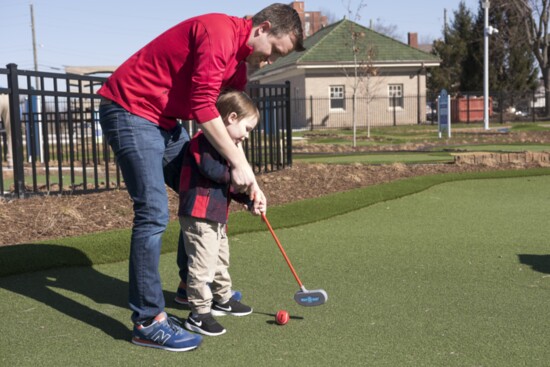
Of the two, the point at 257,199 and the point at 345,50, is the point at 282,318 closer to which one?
the point at 257,199

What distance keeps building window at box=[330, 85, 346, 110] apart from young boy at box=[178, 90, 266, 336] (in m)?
32.9

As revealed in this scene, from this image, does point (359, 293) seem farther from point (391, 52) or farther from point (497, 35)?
point (497, 35)

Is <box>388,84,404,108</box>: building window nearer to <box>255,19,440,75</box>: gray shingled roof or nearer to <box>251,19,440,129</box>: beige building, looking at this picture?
<box>251,19,440,129</box>: beige building

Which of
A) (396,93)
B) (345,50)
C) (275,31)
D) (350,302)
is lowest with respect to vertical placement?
(350,302)

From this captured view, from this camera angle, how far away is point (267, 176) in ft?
30.1

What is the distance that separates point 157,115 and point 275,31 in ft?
2.22

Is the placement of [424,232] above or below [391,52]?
below

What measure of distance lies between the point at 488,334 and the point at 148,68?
1961mm

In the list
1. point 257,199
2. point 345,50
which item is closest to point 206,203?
point 257,199

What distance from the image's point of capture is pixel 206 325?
330 centimetres

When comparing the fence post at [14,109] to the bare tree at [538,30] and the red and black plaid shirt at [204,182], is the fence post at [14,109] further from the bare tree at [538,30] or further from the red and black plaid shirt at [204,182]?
the bare tree at [538,30]

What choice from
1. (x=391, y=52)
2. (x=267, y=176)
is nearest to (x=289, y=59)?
(x=391, y=52)

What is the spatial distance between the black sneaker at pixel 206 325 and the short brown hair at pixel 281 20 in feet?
4.47

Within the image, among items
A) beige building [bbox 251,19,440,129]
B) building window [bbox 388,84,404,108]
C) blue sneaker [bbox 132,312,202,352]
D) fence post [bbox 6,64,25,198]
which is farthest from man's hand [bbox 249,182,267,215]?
building window [bbox 388,84,404,108]
